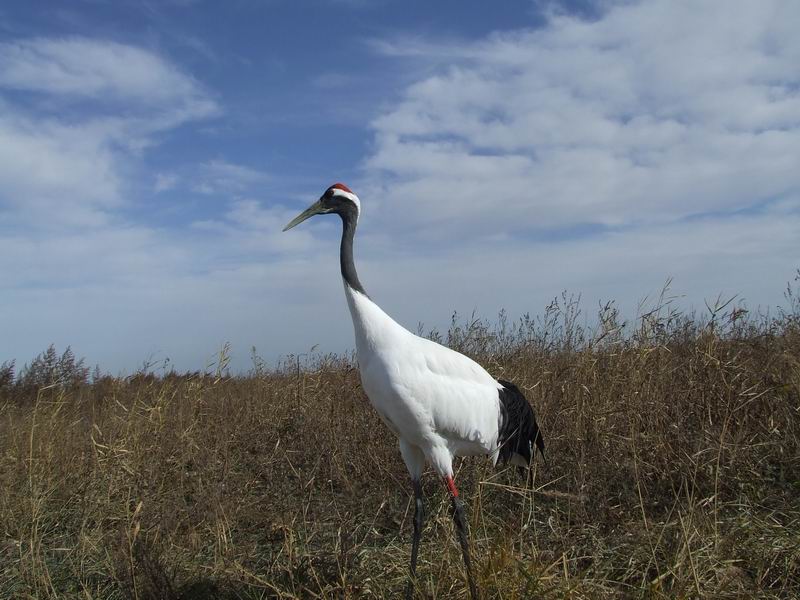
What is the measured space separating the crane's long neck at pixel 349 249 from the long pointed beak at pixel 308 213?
0.63 feet

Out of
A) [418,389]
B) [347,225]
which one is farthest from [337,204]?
[418,389]

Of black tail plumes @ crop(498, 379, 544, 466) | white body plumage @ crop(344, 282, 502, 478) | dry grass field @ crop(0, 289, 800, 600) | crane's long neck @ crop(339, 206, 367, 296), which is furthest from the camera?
black tail plumes @ crop(498, 379, 544, 466)

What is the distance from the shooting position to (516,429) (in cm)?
406

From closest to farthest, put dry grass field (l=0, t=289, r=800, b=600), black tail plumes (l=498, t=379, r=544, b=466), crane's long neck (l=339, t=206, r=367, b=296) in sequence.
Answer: dry grass field (l=0, t=289, r=800, b=600)
crane's long neck (l=339, t=206, r=367, b=296)
black tail plumes (l=498, t=379, r=544, b=466)

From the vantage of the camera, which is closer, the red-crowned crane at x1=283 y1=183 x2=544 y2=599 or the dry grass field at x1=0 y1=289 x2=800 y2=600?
the dry grass field at x1=0 y1=289 x2=800 y2=600

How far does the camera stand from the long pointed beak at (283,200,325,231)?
4.24m

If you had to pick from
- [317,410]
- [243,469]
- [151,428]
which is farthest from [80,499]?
[317,410]

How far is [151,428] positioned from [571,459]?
325 centimetres

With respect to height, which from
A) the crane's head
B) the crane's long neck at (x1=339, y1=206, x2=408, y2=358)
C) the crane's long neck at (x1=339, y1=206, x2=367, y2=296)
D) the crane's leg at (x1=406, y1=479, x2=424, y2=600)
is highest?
the crane's head

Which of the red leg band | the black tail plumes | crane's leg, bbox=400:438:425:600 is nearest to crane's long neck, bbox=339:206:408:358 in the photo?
crane's leg, bbox=400:438:425:600

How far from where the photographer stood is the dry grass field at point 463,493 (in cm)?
286

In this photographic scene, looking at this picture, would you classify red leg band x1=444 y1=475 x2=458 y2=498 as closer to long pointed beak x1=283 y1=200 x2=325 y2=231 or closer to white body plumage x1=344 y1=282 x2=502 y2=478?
white body plumage x1=344 y1=282 x2=502 y2=478

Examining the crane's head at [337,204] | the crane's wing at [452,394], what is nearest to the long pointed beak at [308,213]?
the crane's head at [337,204]

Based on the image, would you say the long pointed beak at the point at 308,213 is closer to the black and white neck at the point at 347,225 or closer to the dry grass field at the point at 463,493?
the black and white neck at the point at 347,225
